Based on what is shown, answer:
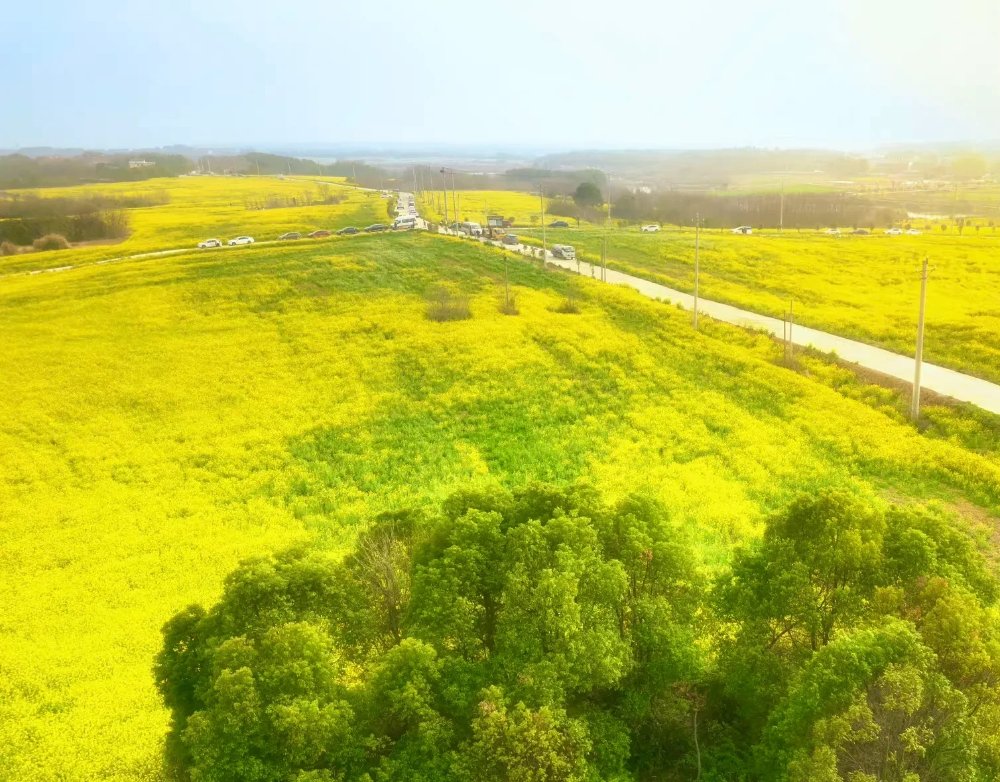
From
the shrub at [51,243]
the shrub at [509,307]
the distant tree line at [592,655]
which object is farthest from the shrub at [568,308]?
the shrub at [51,243]

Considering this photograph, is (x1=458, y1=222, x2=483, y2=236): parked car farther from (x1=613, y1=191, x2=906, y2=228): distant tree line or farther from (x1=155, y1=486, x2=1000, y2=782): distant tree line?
(x1=155, y1=486, x2=1000, y2=782): distant tree line

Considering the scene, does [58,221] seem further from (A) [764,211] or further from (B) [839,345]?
(A) [764,211]

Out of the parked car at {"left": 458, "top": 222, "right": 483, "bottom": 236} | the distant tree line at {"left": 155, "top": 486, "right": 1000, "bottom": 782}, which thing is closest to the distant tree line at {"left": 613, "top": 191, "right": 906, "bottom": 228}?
the parked car at {"left": 458, "top": 222, "right": 483, "bottom": 236}

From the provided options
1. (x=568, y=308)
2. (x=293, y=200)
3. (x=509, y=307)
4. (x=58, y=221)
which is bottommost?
(x=568, y=308)

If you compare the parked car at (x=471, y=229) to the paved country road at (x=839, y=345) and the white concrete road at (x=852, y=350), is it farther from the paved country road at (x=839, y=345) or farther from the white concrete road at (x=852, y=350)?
the white concrete road at (x=852, y=350)

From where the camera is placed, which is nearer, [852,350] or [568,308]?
[852,350]

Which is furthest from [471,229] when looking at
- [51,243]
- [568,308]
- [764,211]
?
[764,211]
